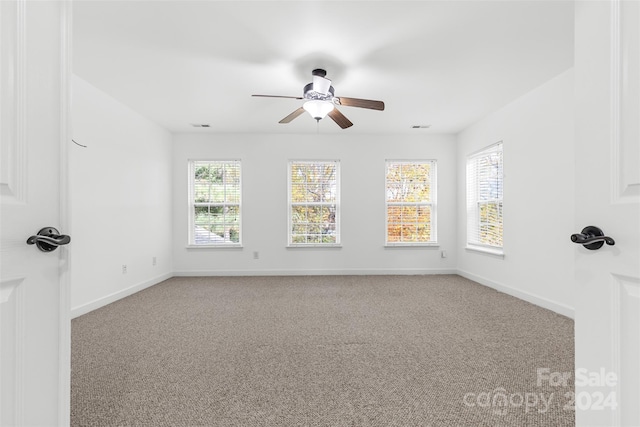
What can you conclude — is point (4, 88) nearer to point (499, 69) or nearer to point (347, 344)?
point (347, 344)

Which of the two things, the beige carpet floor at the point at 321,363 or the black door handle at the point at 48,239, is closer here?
the black door handle at the point at 48,239

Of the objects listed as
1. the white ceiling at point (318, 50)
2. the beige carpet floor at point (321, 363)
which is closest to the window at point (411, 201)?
the white ceiling at point (318, 50)

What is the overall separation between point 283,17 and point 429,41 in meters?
1.20

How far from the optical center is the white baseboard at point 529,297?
3061mm

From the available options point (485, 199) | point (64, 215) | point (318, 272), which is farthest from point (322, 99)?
point (318, 272)

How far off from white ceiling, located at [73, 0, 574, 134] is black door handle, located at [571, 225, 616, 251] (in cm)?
195

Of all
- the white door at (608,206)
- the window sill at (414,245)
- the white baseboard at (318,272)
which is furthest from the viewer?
Answer: the window sill at (414,245)

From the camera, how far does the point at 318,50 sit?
8.58ft

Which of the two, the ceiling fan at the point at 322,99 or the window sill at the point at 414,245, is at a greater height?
the ceiling fan at the point at 322,99

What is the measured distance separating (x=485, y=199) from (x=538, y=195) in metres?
1.08

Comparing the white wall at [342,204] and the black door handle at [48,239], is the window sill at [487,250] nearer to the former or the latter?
the white wall at [342,204]

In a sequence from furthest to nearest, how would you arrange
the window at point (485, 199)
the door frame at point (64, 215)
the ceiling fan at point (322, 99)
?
the window at point (485, 199) → the ceiling fan at point (322, 99) → the door frame at point (64, 215)

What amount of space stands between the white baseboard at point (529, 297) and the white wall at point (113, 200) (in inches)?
194

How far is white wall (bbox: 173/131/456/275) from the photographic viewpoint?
5211 millimetres
